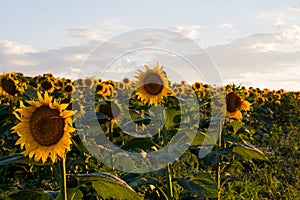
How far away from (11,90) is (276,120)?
7.33 metres

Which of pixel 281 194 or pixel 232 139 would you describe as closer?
pixel 232 139

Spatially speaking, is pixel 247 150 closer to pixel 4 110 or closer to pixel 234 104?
pixel 234 104

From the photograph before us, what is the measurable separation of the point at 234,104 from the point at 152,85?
642 millimetres

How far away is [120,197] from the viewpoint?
1813mm

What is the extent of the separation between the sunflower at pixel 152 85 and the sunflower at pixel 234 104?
47cm

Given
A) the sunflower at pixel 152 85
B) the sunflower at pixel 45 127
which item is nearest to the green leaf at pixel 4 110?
the sunflower at pixel 152 85

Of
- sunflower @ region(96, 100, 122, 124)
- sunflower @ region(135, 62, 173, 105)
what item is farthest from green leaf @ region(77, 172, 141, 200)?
sunflower @ region(96, 100, 122, 124)

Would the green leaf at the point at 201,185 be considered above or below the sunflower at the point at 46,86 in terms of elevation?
below

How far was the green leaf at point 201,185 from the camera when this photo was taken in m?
2.52

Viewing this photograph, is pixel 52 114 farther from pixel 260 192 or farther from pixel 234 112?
pixel 260 192

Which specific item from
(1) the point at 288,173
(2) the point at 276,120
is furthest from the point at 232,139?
(2) the point at 276,120

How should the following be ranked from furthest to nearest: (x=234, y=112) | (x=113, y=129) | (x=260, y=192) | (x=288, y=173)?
(x=288, y=173) → (x=260, y=192) → (x=113, y=129) → (x=234, y=112)

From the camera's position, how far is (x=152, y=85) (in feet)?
11.8

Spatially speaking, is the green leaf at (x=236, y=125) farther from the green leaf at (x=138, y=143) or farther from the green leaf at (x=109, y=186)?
the green leaf at (x=109, y=186)
